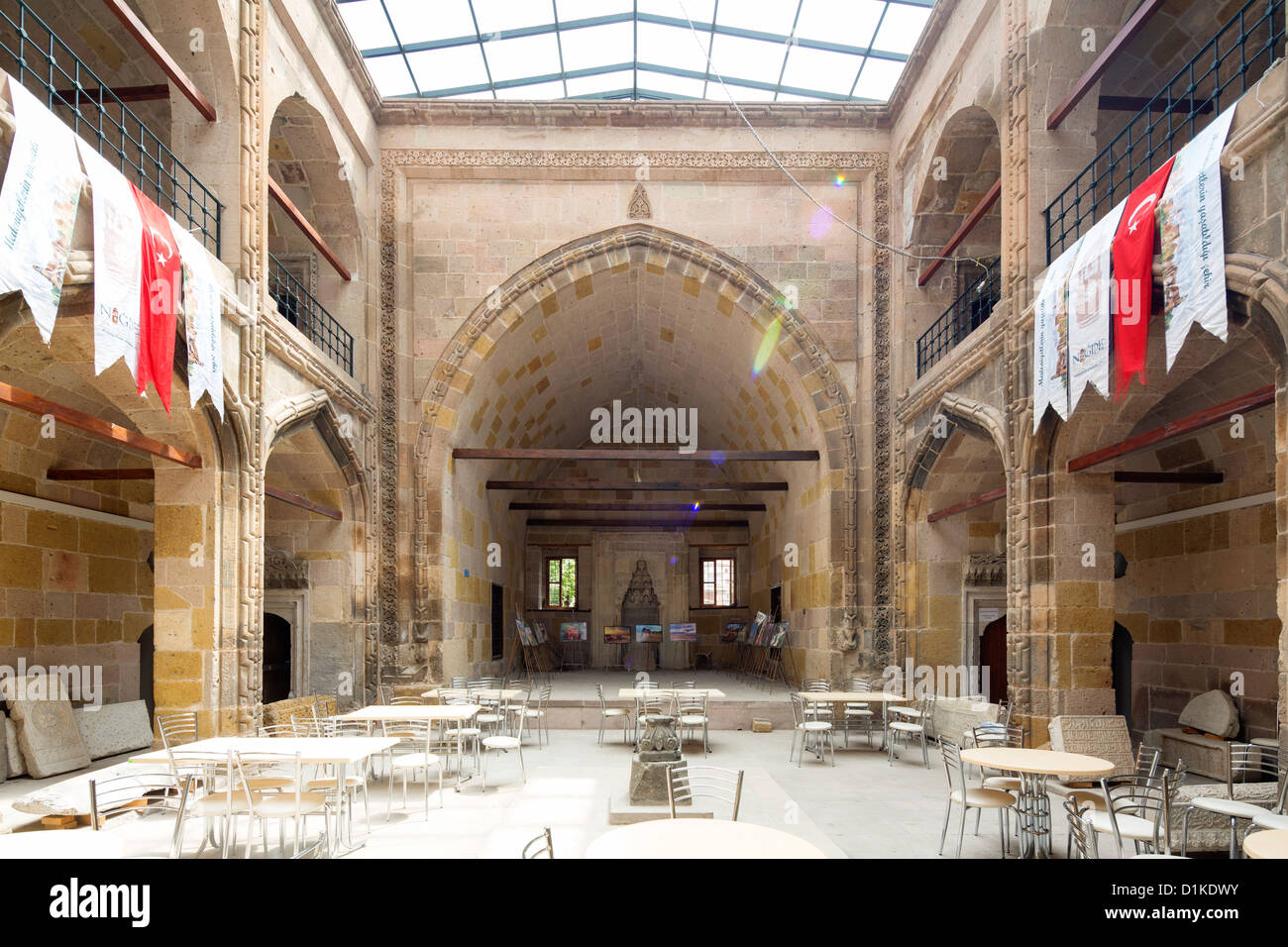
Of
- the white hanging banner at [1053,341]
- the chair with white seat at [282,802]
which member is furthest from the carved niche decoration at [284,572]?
the white hanging banner at [1053,341]

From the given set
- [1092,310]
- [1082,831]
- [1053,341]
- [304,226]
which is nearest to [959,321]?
[1053,341]

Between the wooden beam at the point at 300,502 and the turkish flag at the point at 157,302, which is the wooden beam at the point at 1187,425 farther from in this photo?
the wooden beam at the point at 300,502

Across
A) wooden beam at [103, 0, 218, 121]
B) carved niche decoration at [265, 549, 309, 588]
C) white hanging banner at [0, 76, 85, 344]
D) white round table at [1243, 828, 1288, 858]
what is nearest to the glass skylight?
wooden beam at [103, 0, 218, 121]

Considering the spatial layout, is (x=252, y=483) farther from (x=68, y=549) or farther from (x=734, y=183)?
(x=734, y=183)

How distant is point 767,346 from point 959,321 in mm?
2788

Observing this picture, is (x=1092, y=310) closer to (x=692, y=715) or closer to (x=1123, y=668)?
(x=1123, y=668)

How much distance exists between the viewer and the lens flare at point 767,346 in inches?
514

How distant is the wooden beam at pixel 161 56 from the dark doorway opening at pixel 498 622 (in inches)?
408

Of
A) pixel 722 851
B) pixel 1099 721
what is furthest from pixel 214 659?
pixel 1099 721

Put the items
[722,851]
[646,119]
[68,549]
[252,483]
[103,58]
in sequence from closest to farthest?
[722,851]
[252,483]
[103,58]
[68,549]
[646,119]

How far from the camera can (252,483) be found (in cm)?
816

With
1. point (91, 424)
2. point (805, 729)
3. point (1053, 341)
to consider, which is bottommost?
point (805, 729)

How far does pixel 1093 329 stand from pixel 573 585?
15.7m

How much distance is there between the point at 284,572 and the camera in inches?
464
